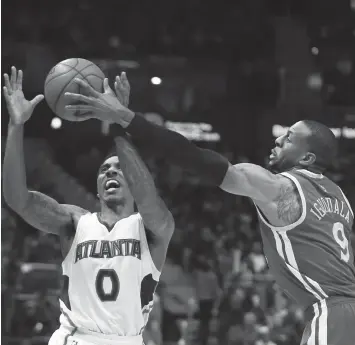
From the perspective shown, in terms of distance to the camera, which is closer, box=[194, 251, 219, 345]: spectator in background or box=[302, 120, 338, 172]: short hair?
box=[302, 120, 338, 172]: short hair

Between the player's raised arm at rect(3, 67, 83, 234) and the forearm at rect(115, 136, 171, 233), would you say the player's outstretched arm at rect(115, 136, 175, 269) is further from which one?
the player's raised arm at rect(3, 67, 83, 234)

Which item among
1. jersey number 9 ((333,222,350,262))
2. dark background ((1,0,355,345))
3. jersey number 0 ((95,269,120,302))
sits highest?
dark background ((1,0,355,345))

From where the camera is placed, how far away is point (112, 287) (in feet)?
14.5

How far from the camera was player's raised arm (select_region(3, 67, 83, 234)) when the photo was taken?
14.5 feet

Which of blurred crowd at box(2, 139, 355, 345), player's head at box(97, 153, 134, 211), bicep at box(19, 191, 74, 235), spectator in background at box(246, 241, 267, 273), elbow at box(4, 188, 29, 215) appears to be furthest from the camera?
spectator in background at box(246, 241, 267, 273)

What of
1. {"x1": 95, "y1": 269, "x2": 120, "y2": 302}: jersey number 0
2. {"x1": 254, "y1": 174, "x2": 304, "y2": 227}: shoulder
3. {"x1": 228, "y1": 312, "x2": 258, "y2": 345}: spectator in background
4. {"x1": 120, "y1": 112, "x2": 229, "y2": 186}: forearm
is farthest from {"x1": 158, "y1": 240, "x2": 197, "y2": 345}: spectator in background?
{"x1": 120, "y1": 112, "x2": 229, "y2": 186}: forearm

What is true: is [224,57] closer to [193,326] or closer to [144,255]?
[193,326]

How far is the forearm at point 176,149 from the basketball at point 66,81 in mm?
709

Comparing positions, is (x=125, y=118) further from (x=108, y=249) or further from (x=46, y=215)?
(x=46, y=215)

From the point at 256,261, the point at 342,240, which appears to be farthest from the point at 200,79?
the point at 342,240

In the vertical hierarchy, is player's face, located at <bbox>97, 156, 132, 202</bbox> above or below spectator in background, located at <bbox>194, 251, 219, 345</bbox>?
above

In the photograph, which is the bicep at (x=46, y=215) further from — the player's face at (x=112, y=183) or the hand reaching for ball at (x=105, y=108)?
the hand reaching for ball at (x=105, y=108)

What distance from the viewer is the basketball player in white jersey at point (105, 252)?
14.4ft

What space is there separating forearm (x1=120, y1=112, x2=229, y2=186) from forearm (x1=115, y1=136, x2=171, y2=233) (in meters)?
0.67
